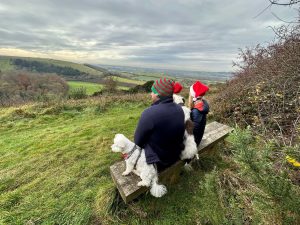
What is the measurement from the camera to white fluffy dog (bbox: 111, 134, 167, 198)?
90.6 inches

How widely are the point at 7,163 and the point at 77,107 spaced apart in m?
5.34

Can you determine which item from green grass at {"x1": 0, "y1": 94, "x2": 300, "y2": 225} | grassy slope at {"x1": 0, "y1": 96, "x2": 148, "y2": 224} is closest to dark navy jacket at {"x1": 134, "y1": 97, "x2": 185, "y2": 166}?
green grass at {"x1": 0, "y1": 94, "x2": 300, "y2": 225}

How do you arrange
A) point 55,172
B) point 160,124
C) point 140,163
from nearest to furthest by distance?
1. point 160,124
2. point 140,163
3. point 55,172

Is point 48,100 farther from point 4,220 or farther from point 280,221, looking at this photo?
point 280,221

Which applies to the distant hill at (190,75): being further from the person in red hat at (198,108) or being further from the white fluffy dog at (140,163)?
the white fluffy dog at (140,163)

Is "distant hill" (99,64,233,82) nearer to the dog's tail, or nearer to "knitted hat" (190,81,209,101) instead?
"knitted hat" (190,81,209,101)

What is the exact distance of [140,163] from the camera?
2.38 metres

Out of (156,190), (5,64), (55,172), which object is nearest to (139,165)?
(156,190)

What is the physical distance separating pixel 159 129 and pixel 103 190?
1.46 meters

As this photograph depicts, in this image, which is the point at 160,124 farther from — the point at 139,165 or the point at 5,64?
the point at 5,64

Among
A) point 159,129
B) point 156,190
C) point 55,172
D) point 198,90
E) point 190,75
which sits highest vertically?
point 198,90

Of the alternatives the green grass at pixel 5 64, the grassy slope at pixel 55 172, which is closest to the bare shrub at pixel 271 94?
the grassy slope at pixel 55 172

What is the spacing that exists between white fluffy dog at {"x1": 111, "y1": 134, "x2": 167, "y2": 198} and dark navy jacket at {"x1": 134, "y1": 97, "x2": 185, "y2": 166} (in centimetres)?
8

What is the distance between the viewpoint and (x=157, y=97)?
2381 mm
